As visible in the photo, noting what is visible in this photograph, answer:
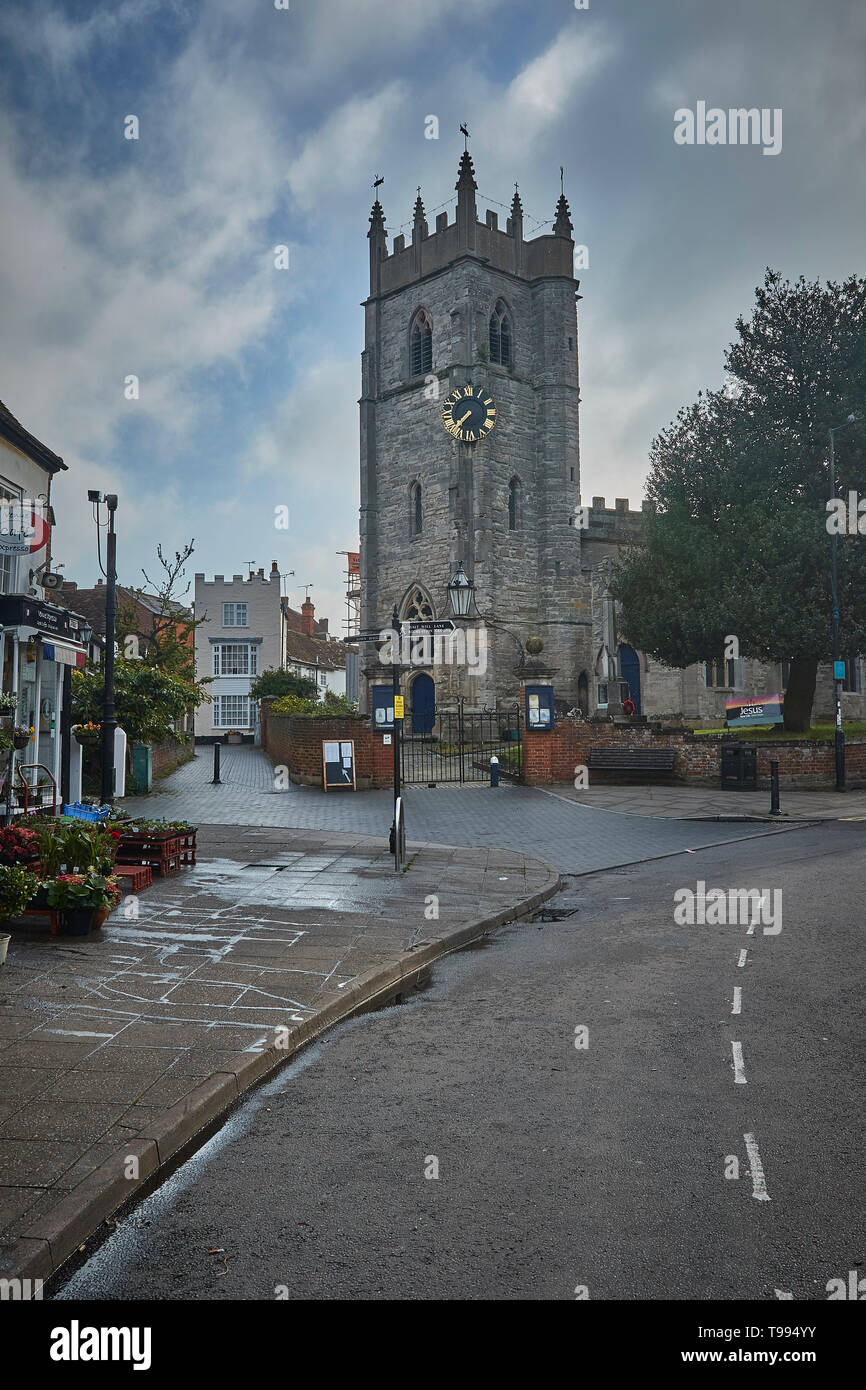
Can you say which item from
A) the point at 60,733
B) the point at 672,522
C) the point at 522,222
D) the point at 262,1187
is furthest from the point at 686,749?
the point at 522,222

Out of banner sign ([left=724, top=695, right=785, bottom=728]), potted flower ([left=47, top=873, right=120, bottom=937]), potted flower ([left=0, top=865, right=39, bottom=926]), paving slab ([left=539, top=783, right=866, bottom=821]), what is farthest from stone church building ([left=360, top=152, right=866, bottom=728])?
potted flower ([left=0, top=865, right=39, bottom=926])

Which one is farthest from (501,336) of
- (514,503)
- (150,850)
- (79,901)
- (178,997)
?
(178,997)

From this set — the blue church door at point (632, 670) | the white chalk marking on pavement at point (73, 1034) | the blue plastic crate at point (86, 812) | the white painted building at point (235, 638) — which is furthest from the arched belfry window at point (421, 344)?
the white chalk marking on pavement at point (73, 1034)

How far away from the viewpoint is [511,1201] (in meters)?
3.91

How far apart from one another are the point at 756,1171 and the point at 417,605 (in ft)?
131

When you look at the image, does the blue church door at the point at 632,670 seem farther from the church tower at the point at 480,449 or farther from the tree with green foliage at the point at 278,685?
the tree with green foliage at the point at 278,685

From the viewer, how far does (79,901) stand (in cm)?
834

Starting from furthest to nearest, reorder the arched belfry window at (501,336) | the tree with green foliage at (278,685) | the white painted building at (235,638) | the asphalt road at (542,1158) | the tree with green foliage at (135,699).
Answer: the white painted building at (235,638) < the tree with green foliage at (278,685) < the arched belfry window at (501,336) < the tree with green foliage at (135,699) < the asphalt road at (542,1158)

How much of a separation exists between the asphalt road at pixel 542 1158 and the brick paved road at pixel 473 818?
6.58 m

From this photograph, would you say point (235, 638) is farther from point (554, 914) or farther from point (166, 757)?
point (554, 914)

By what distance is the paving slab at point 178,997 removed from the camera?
4141mm

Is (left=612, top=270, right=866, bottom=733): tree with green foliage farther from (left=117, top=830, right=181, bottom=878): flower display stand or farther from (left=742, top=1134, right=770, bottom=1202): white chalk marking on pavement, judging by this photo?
(left=742, top=1134, right=770, bottom=1202): white chalk marking on pavement
